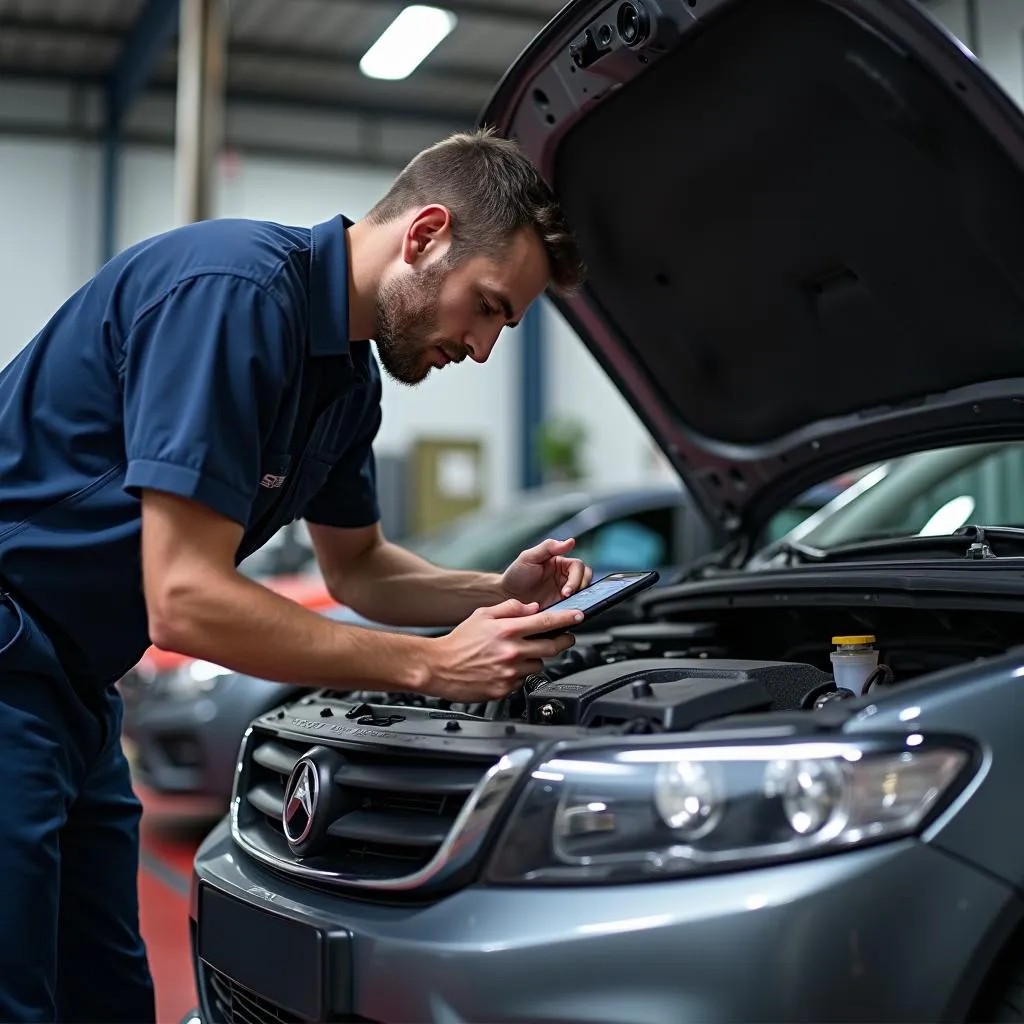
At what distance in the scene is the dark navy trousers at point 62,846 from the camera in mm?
1558

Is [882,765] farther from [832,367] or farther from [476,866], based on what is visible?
[832,367]

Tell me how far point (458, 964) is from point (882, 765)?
467 mm

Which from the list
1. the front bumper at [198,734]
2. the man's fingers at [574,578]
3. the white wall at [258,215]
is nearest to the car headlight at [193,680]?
the front bumper at [198,734]

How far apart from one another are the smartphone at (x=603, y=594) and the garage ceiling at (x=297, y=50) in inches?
368

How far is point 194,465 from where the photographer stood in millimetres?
1423

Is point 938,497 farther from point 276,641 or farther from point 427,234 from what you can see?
point 276,641

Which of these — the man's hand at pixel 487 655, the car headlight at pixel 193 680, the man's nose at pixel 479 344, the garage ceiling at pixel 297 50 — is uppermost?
the garage ceiling at pixel 297 50

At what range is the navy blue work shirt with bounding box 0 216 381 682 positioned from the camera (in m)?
1.46

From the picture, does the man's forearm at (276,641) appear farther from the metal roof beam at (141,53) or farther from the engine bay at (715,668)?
the metal roof beam at (141,53)

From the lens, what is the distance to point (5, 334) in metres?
11.9

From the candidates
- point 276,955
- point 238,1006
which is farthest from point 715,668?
point 238,1006

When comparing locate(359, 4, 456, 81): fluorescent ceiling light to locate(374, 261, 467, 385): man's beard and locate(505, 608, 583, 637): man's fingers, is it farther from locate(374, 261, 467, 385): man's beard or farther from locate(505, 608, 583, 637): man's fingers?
locate(505, 608, 583, 637): man's fingers

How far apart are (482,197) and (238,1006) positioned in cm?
112

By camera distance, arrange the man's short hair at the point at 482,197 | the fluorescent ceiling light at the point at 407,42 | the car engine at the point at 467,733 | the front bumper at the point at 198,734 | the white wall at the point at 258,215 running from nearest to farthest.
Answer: the car engine at the point at 467,733 → the man's short hair at the point at 482,197 → the front bumper at the point at 198,734 → the fluorescent ceiling light at the point at 407,42 → the white wall at the point at 258,215
